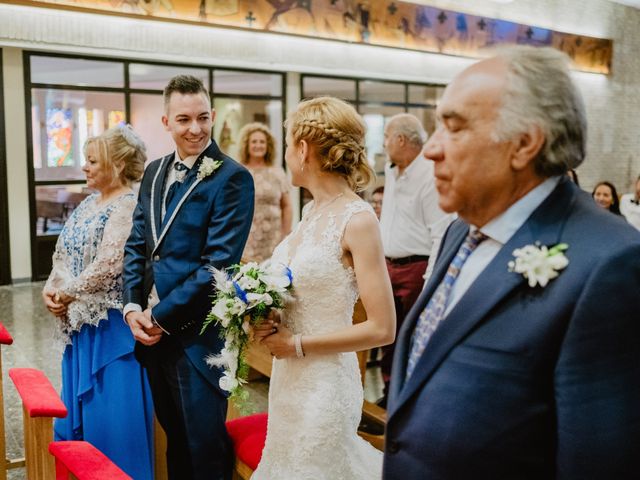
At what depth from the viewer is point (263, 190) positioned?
5383 mm

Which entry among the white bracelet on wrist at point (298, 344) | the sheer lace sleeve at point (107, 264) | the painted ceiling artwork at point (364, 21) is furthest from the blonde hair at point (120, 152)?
the painted ceiling artwork at point (364, 21)

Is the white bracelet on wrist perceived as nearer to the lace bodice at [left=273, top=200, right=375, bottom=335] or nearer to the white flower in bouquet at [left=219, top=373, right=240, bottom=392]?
the lace bodice at [left=273, top=200, right=375, bottom=335]

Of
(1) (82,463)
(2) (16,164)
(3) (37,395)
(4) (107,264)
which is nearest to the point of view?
(1) (82,463)

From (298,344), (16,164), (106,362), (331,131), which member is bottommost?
(106,362)

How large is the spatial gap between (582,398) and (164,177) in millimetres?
1955

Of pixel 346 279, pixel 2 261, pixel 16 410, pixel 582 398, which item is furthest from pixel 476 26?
pixel 582 398

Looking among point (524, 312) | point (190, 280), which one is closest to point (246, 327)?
point (190, 280)

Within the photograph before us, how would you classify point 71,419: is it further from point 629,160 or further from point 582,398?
point 629,160

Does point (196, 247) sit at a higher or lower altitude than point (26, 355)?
higher

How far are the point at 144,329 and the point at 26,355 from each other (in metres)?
3.52

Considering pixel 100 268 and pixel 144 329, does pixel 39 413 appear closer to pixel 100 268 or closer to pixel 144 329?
pixel 144 329

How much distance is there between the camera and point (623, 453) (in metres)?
1.09

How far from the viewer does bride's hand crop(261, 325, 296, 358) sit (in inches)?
85.0

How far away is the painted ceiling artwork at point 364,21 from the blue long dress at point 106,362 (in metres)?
5.42
